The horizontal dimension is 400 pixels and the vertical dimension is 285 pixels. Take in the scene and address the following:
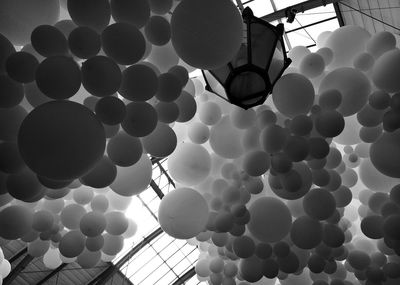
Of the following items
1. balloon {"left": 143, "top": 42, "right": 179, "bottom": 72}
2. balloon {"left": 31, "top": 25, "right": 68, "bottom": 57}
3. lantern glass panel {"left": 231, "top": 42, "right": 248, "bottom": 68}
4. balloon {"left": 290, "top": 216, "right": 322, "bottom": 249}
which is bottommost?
balloon {"left": 290, "top": 216, "right": 322, "bottom": 249}

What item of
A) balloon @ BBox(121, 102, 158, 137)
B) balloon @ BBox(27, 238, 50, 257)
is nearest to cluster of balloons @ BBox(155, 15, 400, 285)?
balloon @ BBox(121, 102, 158, 137)

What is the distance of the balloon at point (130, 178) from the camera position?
2809 mm

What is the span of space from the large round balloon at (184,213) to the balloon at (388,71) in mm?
1418

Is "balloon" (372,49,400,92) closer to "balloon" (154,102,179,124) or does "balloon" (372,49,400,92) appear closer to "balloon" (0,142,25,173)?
"balloon" (154,102,179,124)

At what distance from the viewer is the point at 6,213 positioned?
9.00 feet

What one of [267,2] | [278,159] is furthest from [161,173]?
[278,159]

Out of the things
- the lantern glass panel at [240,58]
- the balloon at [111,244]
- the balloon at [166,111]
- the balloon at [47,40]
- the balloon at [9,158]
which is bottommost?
the balloon at [111,244]

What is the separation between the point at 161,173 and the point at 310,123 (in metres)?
8.45

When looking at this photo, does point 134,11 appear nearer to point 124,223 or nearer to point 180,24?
point 180,24

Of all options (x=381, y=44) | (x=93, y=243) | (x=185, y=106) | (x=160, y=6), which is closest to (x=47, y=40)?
(x=160, y=6)

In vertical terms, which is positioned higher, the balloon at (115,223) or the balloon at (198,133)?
the balloon at (198,133)

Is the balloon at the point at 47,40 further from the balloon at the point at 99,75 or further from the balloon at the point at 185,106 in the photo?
the balloon at the point at 185,106

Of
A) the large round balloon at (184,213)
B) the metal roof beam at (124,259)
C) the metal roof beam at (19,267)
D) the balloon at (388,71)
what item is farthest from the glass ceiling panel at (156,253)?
the balloon at (388,71)

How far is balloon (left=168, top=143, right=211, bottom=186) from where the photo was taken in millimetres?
3102
